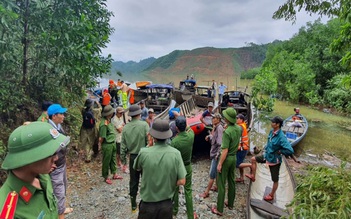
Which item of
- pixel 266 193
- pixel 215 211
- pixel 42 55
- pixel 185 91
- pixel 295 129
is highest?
pixel 42 55

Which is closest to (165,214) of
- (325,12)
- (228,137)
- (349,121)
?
(228,137)

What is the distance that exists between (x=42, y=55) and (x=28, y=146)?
4.95 metres

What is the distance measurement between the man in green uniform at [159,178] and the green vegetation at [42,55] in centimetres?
344

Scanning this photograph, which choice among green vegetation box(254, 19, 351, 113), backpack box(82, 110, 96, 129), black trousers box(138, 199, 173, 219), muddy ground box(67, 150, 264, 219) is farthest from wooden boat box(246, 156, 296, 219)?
green vegetation box(254, 19, 351, 113)

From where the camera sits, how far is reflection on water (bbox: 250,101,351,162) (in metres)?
11.9

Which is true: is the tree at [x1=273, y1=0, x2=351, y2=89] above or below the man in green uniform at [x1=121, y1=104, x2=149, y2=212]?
above

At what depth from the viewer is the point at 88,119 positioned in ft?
19.7

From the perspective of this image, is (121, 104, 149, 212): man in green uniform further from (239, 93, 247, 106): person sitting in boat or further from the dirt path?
(239, 93, 247, 106): person sitting in boat

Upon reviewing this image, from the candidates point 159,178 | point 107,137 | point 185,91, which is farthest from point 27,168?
point 185,91

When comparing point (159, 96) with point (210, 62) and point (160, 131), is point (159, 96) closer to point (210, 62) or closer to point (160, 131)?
point (160, 131)

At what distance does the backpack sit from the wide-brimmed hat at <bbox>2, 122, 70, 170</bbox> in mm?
4698

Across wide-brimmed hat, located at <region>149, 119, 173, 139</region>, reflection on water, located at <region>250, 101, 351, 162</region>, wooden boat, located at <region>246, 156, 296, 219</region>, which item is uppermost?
wide-brimmed hat, located at <region>149, 119, 173, 139</region>

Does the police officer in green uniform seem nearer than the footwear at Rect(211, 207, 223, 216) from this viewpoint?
No

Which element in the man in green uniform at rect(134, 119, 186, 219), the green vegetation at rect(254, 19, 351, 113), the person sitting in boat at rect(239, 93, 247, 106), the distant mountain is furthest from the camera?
the distant mountain
